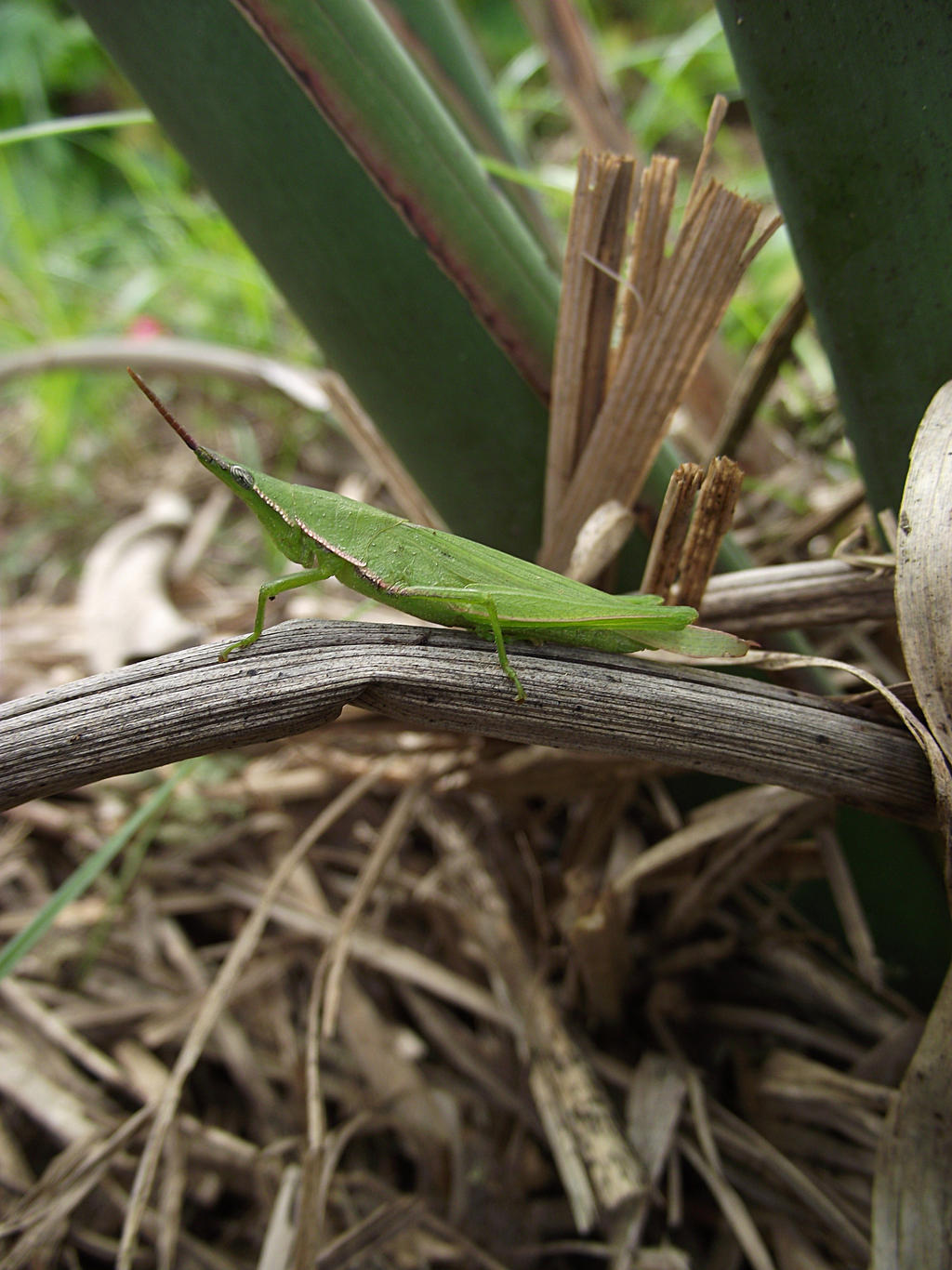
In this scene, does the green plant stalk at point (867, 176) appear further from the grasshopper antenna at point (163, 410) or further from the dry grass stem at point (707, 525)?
the grasshopper antenna at point (163, 410)

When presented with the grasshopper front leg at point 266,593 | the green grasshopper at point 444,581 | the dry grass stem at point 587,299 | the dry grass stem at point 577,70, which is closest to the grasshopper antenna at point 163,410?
the green grasshopper at point 444,581

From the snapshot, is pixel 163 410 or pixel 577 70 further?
pixel 577 70

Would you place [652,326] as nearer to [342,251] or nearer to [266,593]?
[342,251]

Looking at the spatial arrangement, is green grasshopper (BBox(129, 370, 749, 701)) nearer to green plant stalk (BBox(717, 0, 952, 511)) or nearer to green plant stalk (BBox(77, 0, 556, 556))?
green plant stalk (BBox(77, 0, 556, 556))

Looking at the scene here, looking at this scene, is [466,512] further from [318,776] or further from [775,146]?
[318,776]

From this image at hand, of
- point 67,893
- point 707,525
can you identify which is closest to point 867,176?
point 707,525

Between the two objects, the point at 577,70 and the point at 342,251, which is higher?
the point at 577,70

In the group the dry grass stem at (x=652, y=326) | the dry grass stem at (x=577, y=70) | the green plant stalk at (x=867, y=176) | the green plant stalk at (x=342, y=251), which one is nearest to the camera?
the green plant stalk at (x=867, y=176)

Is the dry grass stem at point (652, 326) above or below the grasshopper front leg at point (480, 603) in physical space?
above
